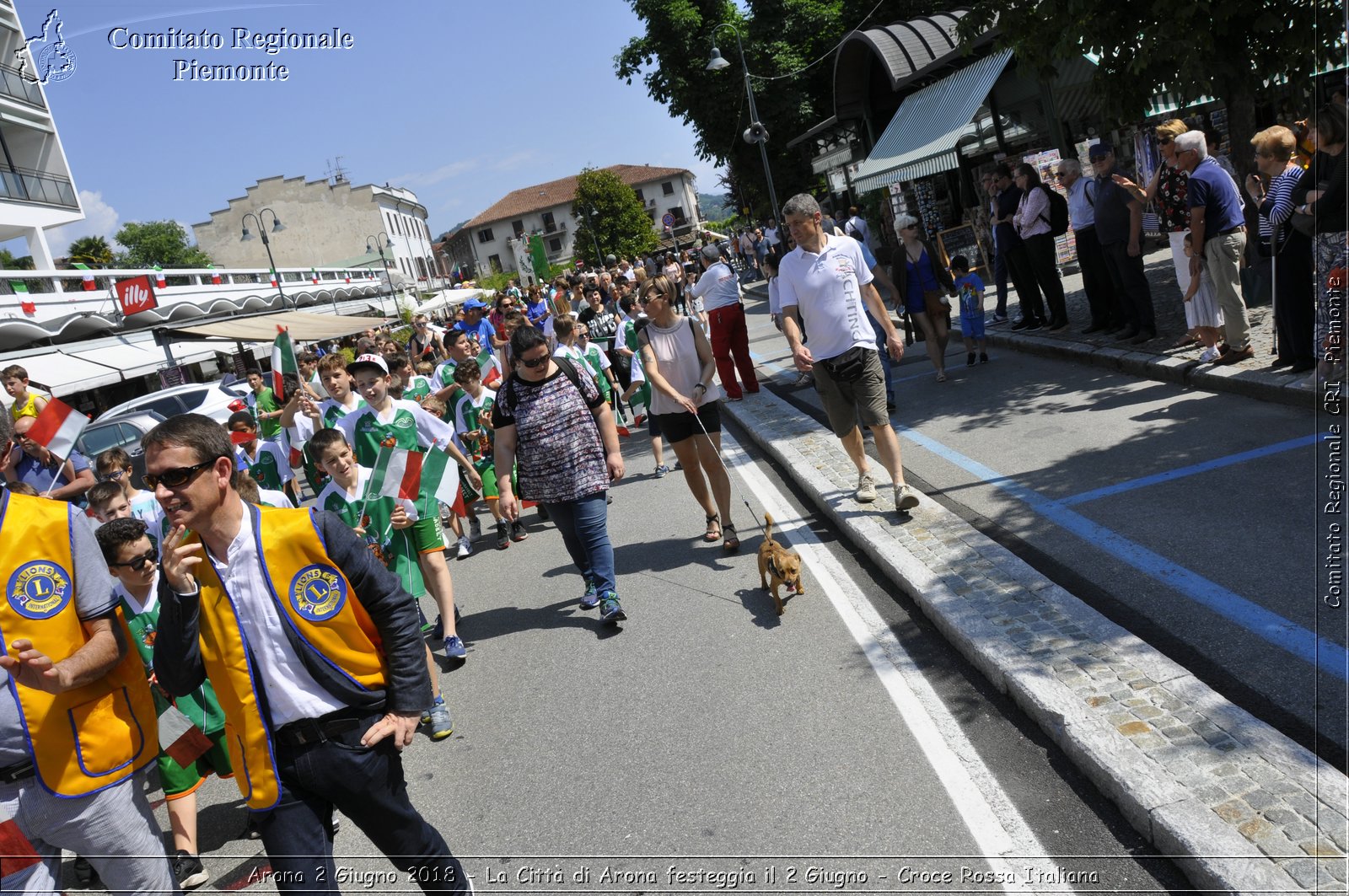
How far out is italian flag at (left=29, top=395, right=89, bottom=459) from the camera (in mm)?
6914

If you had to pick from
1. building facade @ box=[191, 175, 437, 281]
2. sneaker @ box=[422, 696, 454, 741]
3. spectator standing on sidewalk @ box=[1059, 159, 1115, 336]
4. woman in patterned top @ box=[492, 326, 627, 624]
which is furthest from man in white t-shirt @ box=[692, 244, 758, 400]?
building facade @ box=[191, 175, 437, 281]

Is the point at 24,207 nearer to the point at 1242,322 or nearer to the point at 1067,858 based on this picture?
the point at 1242,322

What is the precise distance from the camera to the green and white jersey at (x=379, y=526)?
580 cm

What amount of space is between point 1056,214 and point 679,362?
7.06 m

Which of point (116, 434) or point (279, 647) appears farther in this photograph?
point (116, 434)

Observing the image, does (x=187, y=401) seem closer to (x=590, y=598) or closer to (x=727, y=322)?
(x=727, y=322)

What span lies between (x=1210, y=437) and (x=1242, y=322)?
1754 millimetres

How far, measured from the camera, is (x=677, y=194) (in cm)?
12194

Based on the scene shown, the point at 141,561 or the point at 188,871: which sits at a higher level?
the point at 141,561

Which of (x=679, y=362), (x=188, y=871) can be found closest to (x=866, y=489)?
(x=679, y=362)

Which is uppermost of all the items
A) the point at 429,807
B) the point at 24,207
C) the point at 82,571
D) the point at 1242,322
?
the point at 24,207

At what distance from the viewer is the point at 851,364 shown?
673cm

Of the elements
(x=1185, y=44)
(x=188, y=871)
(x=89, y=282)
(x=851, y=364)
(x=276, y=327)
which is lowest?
(x=188, y=871)

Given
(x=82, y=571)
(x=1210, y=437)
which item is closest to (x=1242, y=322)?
(x=1210, y=437)
